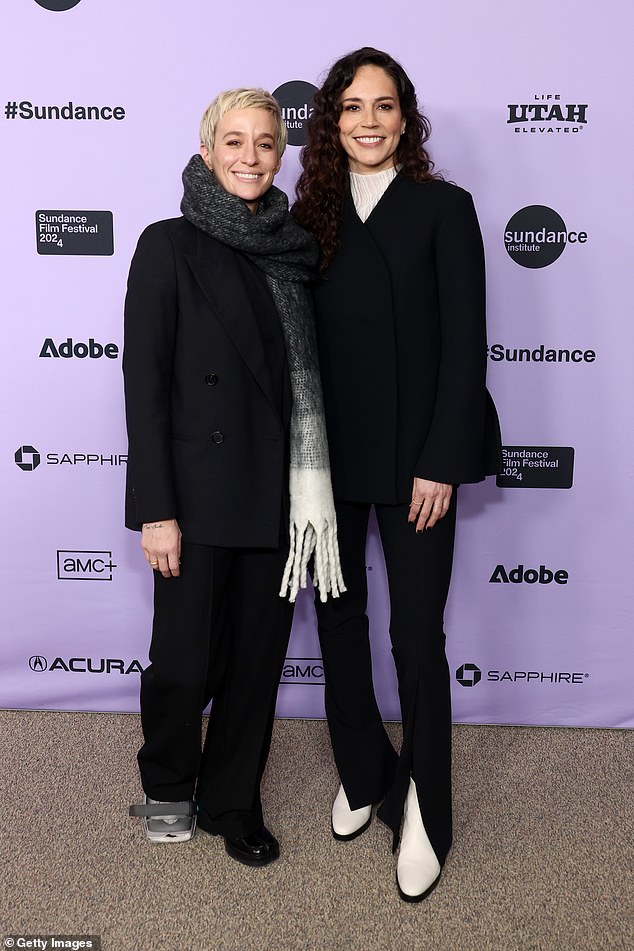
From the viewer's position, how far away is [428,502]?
1822 millimetres

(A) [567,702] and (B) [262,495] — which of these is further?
(A) [567,702]

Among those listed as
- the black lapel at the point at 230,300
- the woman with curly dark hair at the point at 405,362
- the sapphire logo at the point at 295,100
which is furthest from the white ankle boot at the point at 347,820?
the sapphire logo at the point at 295,100

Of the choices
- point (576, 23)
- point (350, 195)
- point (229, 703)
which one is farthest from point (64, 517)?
point (576, 23)

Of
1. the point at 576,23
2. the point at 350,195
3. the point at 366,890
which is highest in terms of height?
the point at 576,23

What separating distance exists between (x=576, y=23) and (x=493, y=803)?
2123 mm

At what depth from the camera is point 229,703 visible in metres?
1.96

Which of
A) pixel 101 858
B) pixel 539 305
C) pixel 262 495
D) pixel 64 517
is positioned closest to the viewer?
pixel 262 495

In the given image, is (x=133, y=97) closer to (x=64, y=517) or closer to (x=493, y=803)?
(x=64, y=517)

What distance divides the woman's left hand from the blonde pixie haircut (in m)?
0.77

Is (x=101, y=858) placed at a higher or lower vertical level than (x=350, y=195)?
lower

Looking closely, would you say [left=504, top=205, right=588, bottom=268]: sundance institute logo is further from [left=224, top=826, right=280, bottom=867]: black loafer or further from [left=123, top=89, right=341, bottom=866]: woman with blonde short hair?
[left=224, top=826, right=280, bottom=867]: black loafer

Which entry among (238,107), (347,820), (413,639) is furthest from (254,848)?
(238,107)

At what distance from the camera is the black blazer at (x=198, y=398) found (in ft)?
5.57

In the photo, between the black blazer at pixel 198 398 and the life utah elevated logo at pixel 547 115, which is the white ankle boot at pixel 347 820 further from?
the life utah elevated logo at pixel 547 115
